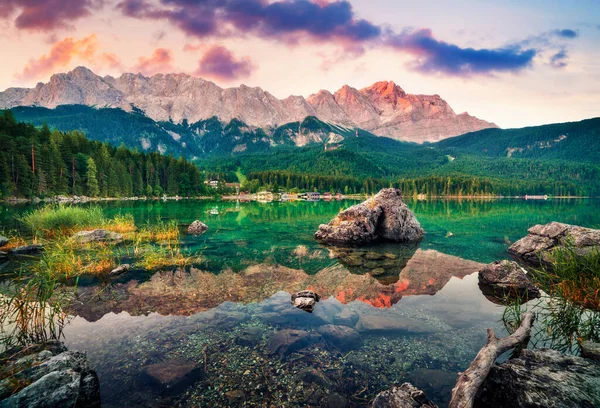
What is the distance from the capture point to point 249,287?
16.6 meters

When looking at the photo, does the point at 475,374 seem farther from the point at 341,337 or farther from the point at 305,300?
the point at 305,300

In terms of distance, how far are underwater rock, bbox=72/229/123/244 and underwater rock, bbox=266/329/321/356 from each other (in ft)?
72.9

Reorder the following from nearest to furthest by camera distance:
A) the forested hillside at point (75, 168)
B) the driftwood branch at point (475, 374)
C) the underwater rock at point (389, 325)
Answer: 1. the driftwood branch at point (475, 374)
2. the underwater rock at point (389, 325)
3. the forested hillside at point (75, 168)

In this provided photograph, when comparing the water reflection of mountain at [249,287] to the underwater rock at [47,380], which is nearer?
the underwater rock at [47,380]

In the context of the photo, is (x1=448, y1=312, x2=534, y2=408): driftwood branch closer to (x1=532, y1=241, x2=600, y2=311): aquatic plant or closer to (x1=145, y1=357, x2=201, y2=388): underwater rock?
(x1=532, y1=241, x2=600, y2=311): aquatic plant

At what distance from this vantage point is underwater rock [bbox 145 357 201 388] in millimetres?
8008

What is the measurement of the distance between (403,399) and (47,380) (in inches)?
301

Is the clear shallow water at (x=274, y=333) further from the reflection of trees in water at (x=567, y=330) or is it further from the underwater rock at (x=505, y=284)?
the reflection of trees in water at (x=567, y=330)

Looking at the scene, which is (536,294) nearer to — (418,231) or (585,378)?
(585,378)

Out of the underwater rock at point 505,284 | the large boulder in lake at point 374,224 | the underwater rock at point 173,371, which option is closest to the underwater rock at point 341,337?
the underwater rock at point 173,371

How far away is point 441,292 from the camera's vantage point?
1616cm

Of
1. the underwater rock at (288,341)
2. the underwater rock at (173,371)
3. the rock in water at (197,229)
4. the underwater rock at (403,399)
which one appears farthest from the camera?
the rock in water at (197,229)

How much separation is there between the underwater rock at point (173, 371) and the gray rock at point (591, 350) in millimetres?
10342

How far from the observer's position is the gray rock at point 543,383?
5.53m
